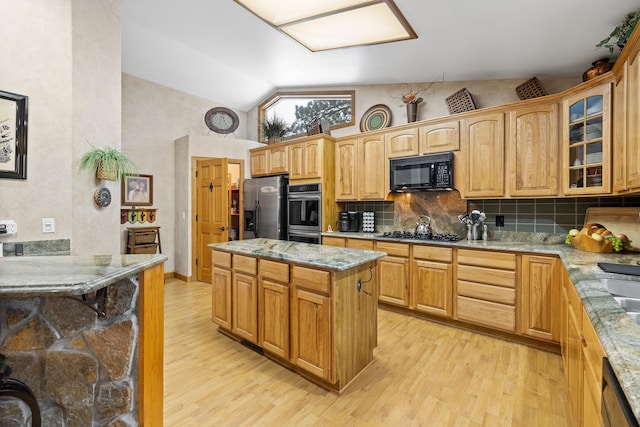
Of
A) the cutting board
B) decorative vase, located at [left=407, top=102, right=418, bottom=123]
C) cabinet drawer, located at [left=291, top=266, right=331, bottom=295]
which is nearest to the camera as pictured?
cabinet drawer, located at [left=291, top=266, right=331, bottom=295]

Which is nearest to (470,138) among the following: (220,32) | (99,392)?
(220,32)

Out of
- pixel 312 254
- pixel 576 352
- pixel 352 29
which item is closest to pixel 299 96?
pixel 352 29

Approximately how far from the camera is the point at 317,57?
3.82 m

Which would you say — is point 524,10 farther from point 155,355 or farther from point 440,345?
point 155,355

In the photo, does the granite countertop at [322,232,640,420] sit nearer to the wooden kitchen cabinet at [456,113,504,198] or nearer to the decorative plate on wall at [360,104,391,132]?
the wooden kitchen cabinet at [456,113,504,198]

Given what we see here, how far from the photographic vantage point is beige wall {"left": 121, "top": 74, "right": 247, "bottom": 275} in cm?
464

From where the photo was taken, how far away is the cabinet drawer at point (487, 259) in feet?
9.13

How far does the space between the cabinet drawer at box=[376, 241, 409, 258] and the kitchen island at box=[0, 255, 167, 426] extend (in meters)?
2.72

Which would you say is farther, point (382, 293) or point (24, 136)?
point (382, 293)

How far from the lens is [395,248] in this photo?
352cm

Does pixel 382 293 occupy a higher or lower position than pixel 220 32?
lower

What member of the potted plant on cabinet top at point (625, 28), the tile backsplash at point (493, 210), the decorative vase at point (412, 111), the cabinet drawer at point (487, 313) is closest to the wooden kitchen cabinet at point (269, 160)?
the tile backsplash at point (493, 210)

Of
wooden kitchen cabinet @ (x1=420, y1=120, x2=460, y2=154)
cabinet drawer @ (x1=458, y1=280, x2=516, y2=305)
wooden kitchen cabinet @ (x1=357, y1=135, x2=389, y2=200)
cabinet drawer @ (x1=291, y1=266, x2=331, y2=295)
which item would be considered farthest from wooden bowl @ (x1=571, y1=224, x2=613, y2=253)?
cabinet drawer @ (x1=291, y1=266, x2=331, y2=295)

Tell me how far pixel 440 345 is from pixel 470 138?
7.31 ft
